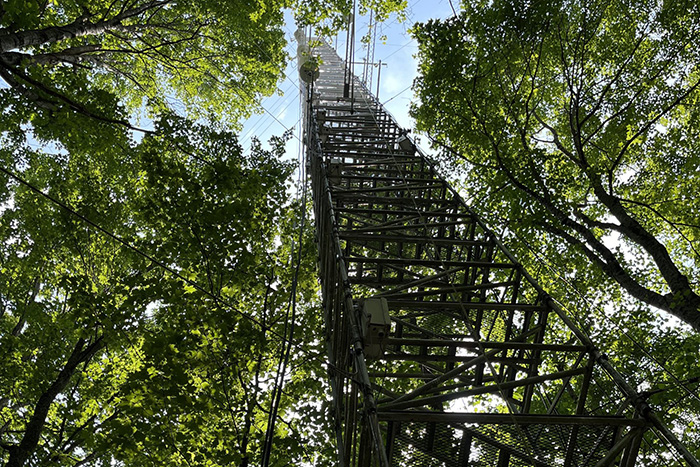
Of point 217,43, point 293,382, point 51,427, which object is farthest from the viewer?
point 217,43

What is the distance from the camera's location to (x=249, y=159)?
939 centimetres

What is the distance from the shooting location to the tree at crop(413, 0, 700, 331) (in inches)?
401

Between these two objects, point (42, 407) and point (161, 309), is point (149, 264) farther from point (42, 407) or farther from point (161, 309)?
point (42, 407)

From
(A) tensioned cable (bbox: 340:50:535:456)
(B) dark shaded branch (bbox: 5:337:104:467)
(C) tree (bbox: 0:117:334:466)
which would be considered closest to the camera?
(A) tensioned cable (bbox: 340:50:535:456)

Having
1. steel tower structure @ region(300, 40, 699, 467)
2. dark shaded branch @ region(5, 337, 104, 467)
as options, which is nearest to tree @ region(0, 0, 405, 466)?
dark shaded branch @ region(5, 337, 104, 467)

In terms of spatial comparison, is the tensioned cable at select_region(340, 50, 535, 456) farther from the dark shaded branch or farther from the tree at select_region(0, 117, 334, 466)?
the dark shaded branch

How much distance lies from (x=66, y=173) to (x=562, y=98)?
13283mm

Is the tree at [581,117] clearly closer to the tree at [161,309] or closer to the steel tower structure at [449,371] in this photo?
the steel tower structure at [449,371]

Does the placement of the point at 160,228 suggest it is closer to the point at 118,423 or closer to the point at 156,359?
the point at 156,359

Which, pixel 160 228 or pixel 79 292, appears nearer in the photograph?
pixel 79 292

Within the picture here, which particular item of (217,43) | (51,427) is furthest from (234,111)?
(51,427)

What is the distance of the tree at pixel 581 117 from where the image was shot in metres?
10.2

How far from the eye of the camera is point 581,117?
40.3 ft

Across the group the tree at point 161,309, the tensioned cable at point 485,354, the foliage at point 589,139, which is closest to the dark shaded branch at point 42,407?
the tree at point 161,309
